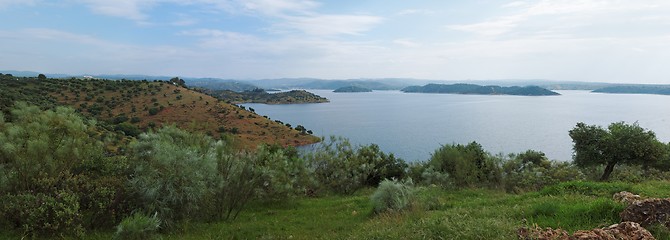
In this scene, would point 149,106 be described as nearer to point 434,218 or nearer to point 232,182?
point 232,182

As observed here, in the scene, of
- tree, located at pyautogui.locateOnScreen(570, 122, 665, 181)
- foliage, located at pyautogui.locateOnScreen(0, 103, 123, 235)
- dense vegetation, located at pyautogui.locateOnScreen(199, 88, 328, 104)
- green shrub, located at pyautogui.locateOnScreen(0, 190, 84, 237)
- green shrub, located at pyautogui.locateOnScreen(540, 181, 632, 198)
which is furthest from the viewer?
dense vegetation, located at pyautogui.locateOnScreen(199, 88, 328, 104)

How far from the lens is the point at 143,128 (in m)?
56.6

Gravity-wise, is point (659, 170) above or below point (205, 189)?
below

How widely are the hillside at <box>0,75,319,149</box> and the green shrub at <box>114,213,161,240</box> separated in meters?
48.4

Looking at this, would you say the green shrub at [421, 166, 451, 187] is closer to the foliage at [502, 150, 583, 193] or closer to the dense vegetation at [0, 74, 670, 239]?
the foliage at [502, 150, 583, 193]

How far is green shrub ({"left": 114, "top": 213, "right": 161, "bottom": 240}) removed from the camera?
24.7 feet

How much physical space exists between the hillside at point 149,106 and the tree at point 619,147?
4303 cm

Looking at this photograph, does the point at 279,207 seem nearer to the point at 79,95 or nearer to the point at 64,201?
the point at 64,201

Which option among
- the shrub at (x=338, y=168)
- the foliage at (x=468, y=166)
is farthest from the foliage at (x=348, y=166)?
the foliage at (x=468, y=166)

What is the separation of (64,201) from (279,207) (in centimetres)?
642

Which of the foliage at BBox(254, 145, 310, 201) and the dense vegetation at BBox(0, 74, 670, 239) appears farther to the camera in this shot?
the foliage at BBox(254, 145, 310, 201)

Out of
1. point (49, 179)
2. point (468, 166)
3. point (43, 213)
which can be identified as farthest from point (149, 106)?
point (43, 213)

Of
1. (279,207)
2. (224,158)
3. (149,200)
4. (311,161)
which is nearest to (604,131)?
(311,161)

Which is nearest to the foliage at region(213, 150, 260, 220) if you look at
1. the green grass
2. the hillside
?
the green grass
